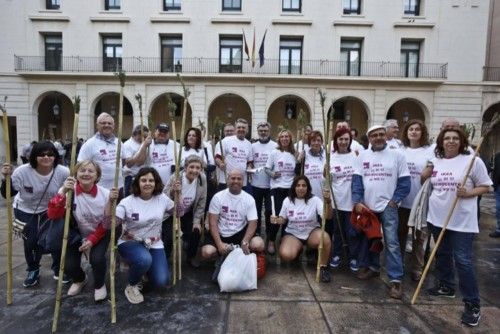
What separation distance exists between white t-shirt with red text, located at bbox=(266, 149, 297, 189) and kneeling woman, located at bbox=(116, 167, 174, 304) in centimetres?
210

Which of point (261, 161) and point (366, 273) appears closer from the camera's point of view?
point (366, 273)

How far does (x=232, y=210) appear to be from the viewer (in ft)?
15.8

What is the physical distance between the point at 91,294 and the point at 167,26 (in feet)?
62.6

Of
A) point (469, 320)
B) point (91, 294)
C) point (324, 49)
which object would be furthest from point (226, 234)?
point (324, 49)

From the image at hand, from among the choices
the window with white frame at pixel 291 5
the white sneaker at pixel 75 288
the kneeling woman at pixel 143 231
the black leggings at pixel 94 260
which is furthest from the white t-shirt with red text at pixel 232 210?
the window with white frame at pixel 291 5

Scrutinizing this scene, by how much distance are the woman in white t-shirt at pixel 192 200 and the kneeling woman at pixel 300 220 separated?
1124 millimetres

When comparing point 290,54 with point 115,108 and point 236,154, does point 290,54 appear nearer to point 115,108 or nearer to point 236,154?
point 115,108

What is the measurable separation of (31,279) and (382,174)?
4.58m

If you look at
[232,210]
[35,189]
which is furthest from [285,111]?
[35,189]

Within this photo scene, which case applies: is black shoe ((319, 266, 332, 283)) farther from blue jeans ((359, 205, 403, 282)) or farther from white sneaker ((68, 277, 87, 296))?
white sneaker ((68, 277, 87, 296))

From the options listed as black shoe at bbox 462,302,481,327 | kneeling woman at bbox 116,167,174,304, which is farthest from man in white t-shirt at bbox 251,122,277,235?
black shoe at bbox 462,302,481,327

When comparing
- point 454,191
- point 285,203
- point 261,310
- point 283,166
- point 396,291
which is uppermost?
point 283,166

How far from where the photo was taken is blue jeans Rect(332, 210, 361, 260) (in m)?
4.79

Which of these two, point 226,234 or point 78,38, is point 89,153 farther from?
point 78,38
